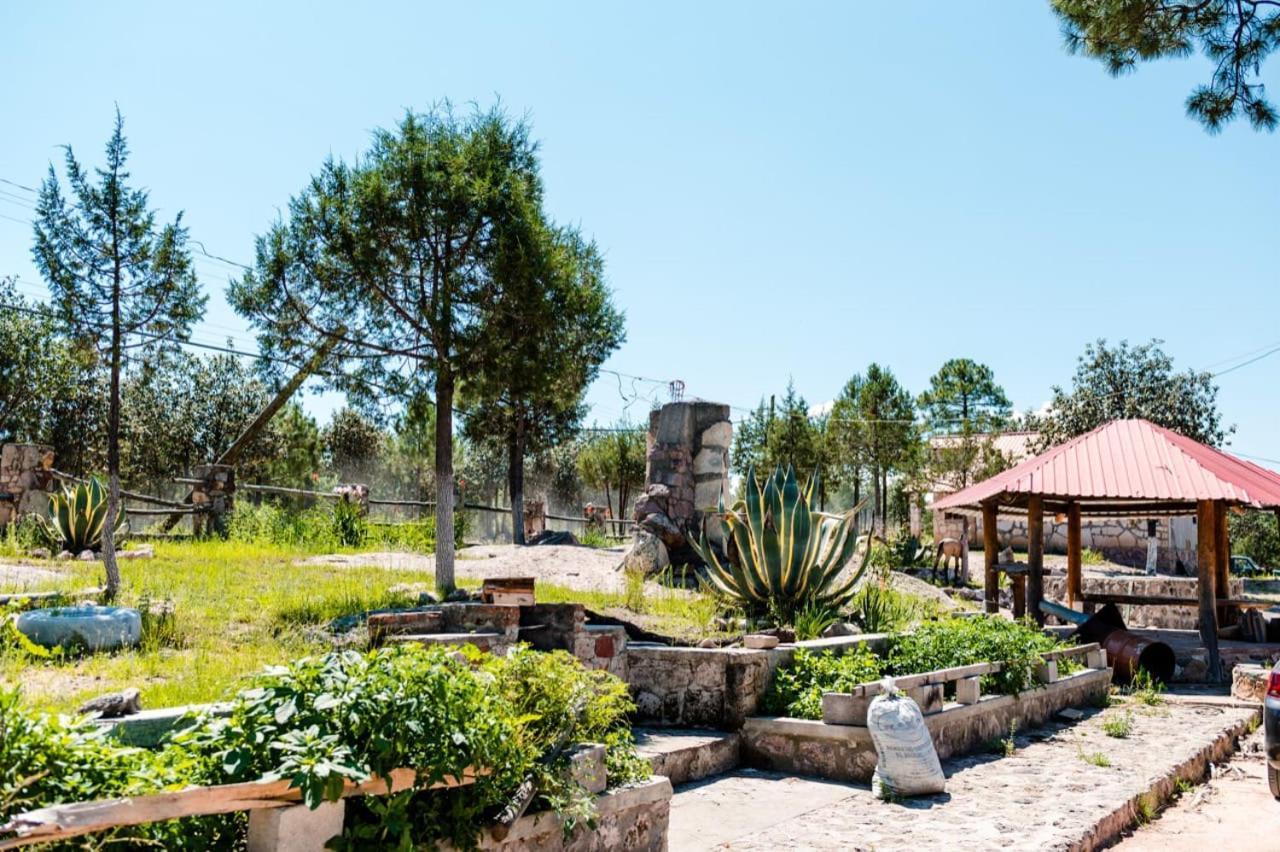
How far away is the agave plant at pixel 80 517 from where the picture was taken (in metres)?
11.6

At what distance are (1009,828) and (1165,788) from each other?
1946 millimetres

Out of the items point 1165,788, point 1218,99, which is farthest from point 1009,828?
point 1218,99

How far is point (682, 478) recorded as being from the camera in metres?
12.8

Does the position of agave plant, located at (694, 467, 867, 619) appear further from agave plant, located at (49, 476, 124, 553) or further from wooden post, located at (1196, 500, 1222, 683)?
agave plant, located at (49, 476, 124, 553)

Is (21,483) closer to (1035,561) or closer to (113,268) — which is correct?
(113,268)

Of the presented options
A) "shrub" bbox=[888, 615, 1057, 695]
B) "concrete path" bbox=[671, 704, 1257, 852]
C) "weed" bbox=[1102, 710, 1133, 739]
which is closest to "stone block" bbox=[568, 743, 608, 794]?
"concrete path" bbox=[671, 704, 1257, 852]

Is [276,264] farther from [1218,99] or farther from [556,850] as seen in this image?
[1218,99]

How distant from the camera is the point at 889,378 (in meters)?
30.9

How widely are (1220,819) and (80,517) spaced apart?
11732 millimetres

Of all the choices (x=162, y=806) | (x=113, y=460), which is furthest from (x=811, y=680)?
(x=113, y=460)

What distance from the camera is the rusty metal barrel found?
11.1 m

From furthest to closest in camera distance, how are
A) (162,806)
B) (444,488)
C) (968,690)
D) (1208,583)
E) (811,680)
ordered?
(1208,583)
(444,488)
(968,690)
(811,680)
(162,806)

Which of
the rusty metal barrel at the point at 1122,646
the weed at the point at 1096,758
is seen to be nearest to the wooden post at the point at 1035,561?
the rusty metal barrel at the point at 1122,646

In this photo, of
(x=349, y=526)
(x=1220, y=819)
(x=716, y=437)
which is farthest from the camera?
(x=349, y=526)
